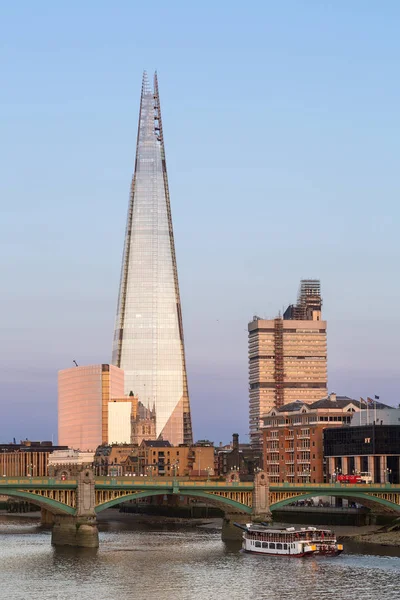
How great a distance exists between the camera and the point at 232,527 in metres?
173

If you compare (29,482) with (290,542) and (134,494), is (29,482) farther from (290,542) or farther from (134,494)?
(290,542)

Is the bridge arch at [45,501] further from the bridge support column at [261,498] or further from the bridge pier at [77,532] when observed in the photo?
the bridge support column at [261,498]

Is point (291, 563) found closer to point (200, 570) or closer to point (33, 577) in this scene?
point (200, 570)

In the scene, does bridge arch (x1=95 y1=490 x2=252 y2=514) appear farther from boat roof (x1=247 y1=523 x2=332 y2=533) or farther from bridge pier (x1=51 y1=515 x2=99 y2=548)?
boat roof (x1=247 y1=523 x2=332 y2=533)

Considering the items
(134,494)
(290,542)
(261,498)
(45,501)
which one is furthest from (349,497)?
→ (45,501)

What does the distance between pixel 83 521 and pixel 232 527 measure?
2299 centimetres

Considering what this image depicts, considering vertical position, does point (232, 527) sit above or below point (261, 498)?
below

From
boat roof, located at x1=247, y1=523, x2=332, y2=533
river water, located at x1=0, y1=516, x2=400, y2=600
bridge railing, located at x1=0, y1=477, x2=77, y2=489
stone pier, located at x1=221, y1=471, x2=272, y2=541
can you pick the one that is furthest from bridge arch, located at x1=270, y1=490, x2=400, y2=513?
bridge railing, located at x1=0, y1=477, x2=77, y2=489

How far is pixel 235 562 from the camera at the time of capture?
143875 mm

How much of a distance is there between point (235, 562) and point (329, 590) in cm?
2549

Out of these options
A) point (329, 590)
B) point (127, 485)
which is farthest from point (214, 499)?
point (329, 590)

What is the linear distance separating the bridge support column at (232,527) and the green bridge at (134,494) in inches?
6.7

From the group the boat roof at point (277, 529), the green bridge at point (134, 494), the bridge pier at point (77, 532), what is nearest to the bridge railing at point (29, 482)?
the green bridge at point (134, 494)

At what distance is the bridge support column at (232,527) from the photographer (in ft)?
562
